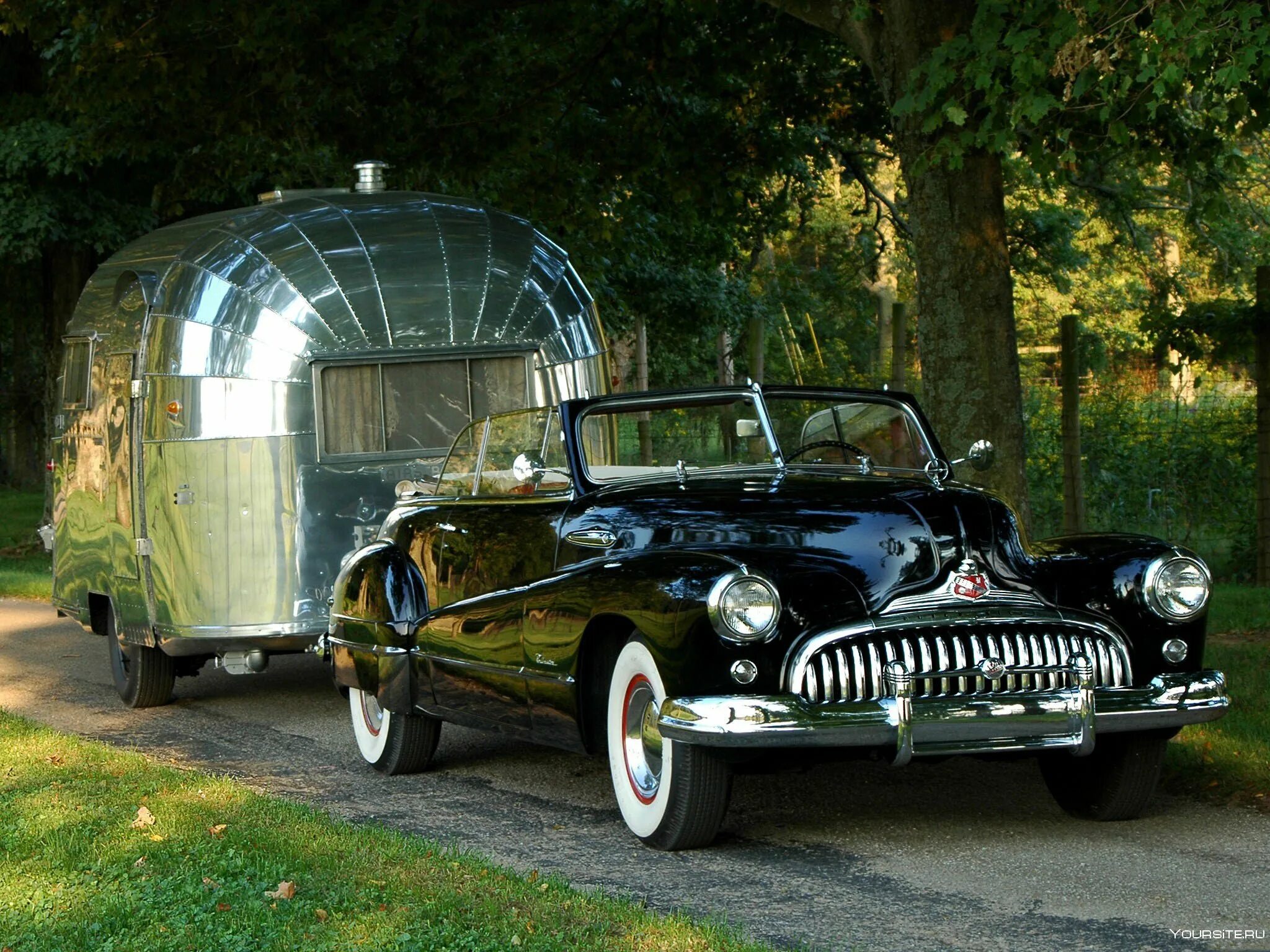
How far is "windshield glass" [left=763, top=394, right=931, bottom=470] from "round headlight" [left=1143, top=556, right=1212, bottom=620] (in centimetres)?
139

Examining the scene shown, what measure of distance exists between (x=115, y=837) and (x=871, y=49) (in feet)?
23.0

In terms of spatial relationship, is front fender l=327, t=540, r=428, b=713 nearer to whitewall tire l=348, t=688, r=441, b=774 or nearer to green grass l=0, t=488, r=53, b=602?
whitewall tire l=348, t=688, r=441, b=774

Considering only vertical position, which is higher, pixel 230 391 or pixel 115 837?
pixel 230 391

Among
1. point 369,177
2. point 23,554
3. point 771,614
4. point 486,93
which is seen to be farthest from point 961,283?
point 23,554

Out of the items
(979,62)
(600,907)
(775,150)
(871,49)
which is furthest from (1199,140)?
(600,907)

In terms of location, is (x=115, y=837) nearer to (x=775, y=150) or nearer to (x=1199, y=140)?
(x=1199, y=140)

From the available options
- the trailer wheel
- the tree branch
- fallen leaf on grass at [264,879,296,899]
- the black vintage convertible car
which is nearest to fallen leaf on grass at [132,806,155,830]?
fallen leaf on grass at [264,879,296,899]

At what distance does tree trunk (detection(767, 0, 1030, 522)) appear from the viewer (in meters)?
10.4

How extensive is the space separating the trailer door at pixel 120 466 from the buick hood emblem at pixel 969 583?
6.10 metres

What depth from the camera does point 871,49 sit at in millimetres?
10922

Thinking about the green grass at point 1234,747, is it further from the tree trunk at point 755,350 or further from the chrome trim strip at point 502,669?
the tree trunk at point 755,350

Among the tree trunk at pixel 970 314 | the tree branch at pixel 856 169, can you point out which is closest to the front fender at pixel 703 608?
the tree trunk at pixel 970 314

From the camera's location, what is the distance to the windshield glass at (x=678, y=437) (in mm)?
7434

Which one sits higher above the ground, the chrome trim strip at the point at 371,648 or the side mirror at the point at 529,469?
the side mirror at the point at 529,469
